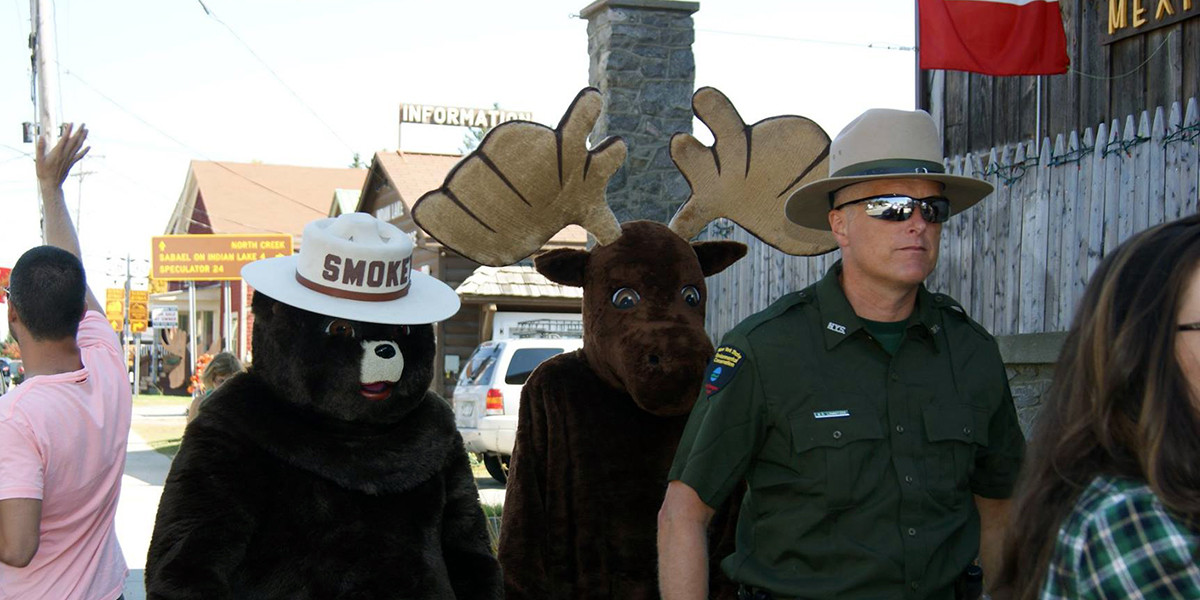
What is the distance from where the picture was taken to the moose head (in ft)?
12.8

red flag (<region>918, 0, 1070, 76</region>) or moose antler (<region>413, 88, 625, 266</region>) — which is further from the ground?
red flag (<region>918, 0, 1070, 76</region>)

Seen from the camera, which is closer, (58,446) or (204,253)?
(58,446)

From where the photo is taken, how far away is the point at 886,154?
308 cm

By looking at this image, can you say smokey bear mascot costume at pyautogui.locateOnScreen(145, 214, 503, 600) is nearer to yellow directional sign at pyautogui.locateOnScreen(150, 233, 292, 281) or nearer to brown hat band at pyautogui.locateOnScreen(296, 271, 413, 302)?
brown hat band at pyautogui.locateOnScreen(296, 271, 413, 302)

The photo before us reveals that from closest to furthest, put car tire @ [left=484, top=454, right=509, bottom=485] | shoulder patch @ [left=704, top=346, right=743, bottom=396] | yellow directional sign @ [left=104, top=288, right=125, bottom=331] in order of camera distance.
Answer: shoulder patch @ [left=704, top=346, right=743, bottom=396]
car tire @ [left=484, top=454, right=509, bottom=485]
yellow directional sign @ [left=104, top=288, right=125, bottom=331]

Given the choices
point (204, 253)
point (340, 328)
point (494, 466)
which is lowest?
point (494, 466)

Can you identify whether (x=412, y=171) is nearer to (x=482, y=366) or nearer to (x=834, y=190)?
(x=482, y=366)

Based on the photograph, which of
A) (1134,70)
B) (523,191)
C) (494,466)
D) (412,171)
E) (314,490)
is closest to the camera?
(314,490)

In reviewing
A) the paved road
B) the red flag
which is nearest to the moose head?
the paved road

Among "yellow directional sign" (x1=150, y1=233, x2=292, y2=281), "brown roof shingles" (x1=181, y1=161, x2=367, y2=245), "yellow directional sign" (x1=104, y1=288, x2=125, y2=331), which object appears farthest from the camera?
"brown roof shingles" (x1=181, y1=161, x2=367, y2=245)

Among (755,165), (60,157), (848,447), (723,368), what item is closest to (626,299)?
(755,165)

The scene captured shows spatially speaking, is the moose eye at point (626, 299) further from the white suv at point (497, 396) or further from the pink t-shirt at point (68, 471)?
the white suv at point (497, 396)

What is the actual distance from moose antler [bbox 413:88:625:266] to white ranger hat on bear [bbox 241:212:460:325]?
692 mm

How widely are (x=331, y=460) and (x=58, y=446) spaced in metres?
0.73
